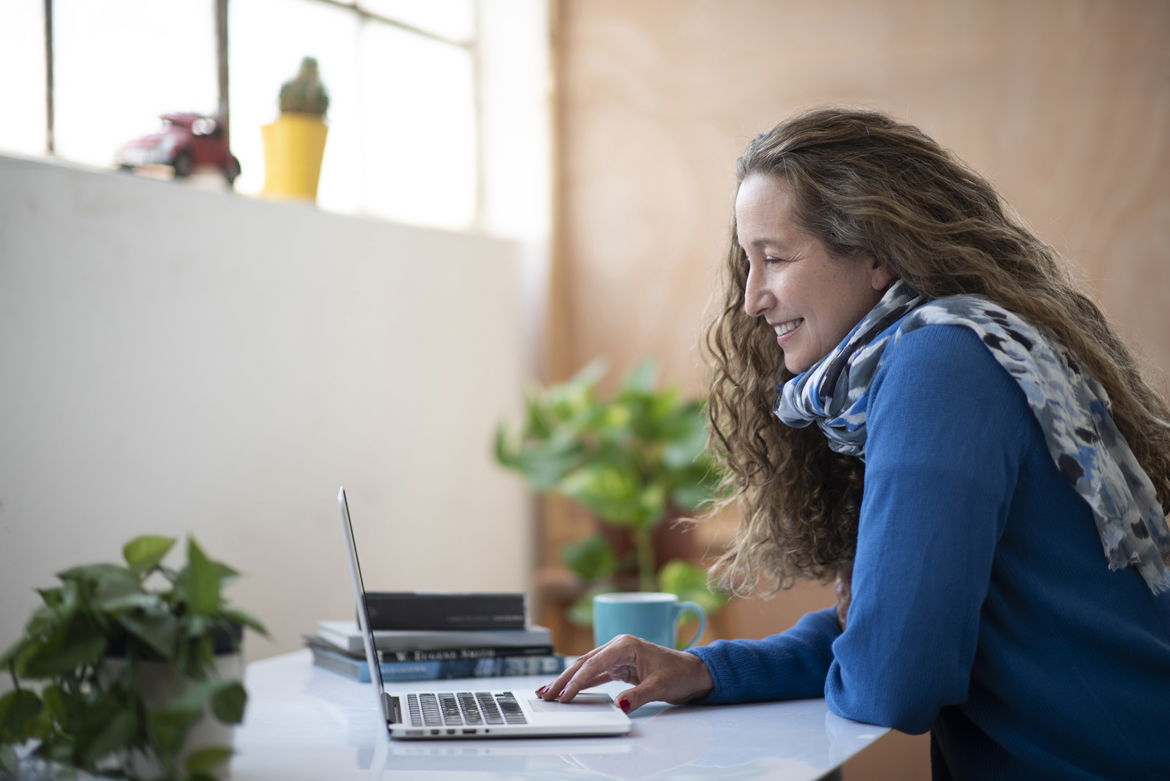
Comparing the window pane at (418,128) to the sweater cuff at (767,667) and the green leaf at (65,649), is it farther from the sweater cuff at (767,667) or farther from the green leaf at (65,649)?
the green leaf at (65,649)

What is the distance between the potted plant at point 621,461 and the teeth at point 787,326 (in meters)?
1.37

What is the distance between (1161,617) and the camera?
1.15 m

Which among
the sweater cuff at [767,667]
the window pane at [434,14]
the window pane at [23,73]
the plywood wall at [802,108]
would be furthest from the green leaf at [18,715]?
the window pane at [434,14]

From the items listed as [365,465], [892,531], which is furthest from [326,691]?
[365,465]

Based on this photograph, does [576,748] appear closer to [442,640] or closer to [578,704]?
[578,704]

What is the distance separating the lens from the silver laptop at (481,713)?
43.1 inches

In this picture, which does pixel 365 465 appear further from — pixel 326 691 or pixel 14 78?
pixel 326 691

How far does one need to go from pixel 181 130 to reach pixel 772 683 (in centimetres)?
155

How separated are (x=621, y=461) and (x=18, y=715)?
2.02m

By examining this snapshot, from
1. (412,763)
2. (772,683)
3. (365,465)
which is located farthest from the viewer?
(365,465)

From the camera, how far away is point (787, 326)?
1395mm

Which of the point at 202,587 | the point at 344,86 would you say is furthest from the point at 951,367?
the point at 344,86

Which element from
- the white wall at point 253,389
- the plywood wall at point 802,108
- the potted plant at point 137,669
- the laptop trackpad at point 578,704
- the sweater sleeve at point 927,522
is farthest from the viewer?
the plywood wall at point 802,108

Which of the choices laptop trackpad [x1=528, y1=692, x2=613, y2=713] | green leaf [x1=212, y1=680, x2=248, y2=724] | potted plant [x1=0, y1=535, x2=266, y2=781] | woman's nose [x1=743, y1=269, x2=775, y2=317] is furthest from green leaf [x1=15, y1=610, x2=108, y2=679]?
woman's nose [x1=743, y1=269, x2=775, y2=317]
